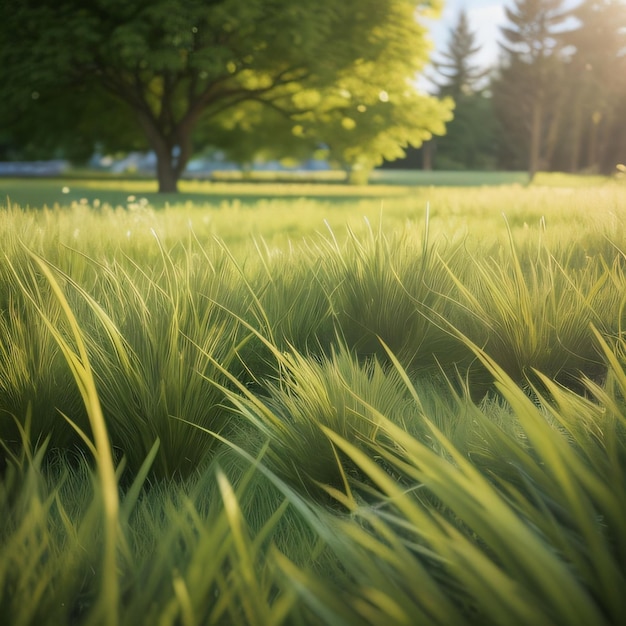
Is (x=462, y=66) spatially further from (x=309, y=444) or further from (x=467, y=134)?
(x=309, y=444)

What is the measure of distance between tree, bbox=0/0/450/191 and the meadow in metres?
9.83

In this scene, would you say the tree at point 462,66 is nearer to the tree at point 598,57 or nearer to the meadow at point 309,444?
the tree at point 598,57

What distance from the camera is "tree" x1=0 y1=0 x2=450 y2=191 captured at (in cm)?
1149

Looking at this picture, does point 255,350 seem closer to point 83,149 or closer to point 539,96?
point 83,149

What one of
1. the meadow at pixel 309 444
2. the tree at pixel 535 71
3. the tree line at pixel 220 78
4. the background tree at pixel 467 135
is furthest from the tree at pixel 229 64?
the background tree at pixel 467 135

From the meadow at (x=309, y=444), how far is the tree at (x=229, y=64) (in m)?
9.83

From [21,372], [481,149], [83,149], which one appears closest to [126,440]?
[21,372]

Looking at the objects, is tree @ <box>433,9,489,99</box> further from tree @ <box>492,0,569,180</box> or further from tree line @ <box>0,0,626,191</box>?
tree line @ <box>0,0,626,191</box>

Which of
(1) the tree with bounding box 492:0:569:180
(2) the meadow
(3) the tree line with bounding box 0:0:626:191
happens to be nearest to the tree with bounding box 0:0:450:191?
(3) the tree line with bounding box 0:0:626:191

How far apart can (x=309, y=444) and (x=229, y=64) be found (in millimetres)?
13849

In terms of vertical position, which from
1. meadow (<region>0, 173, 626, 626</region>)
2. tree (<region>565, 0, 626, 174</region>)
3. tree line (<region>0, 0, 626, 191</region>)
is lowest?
meadow (<region>0, 173, 626, 626</region>)

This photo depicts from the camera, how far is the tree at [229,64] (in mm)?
11492

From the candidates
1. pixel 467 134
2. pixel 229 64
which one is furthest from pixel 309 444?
pixel 467 134

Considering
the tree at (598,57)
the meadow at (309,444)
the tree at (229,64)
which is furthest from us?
the tree at (598,57)
